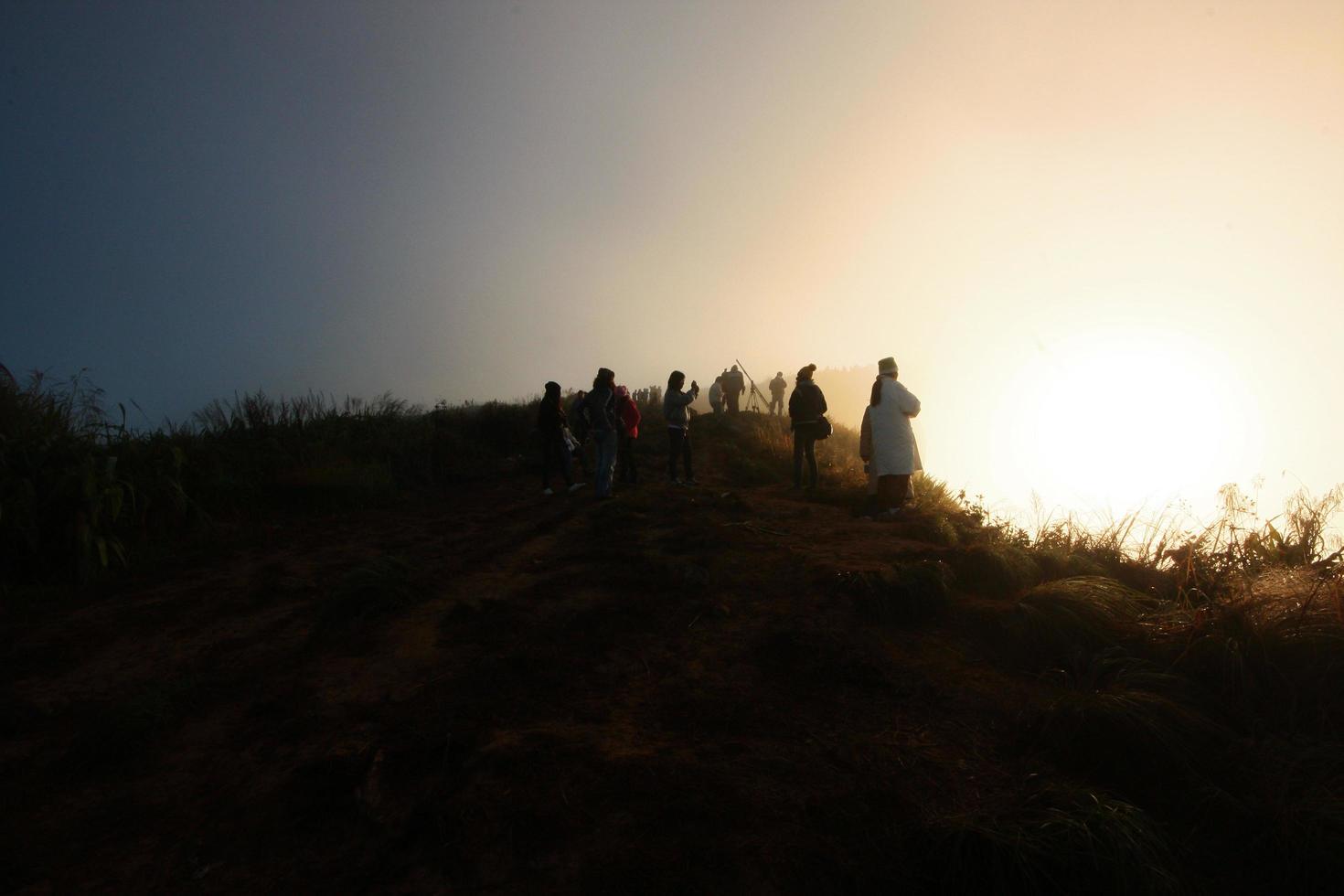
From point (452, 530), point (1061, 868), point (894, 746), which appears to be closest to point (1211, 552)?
point (894, 746)

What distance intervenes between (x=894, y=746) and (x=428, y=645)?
3123mm

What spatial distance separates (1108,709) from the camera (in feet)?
9.74

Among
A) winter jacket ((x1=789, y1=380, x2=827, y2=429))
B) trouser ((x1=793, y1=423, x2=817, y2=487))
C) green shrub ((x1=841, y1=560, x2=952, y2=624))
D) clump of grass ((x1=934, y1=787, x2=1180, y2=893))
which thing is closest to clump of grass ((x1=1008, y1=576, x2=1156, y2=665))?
green shrub ((x1=841, y1=560, x2=952, y2=624))

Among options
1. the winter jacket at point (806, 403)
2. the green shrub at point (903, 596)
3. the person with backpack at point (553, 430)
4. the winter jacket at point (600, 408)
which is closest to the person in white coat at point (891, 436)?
the winter jacket at point (806, 403)

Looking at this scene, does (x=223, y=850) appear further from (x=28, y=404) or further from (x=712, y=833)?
(x=28, y=404)

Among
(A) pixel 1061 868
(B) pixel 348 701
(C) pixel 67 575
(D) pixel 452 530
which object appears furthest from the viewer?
(D) pixel 452 530

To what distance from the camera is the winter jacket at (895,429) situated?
25.8 feet

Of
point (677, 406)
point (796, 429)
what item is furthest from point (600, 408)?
point (796, 429)

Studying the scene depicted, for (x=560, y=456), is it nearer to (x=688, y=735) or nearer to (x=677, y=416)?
(x=677, y=416)

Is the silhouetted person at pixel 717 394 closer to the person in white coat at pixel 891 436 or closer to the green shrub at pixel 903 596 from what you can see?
the person in white coat at pixel 891 436

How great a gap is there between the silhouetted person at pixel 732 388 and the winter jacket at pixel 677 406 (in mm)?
9750

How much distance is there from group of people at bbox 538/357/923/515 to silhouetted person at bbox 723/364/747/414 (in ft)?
27.2

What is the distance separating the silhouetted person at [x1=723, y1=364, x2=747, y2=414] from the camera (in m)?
20.7

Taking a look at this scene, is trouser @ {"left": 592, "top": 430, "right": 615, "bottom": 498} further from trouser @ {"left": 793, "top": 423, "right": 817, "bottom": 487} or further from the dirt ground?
the dirt ground
